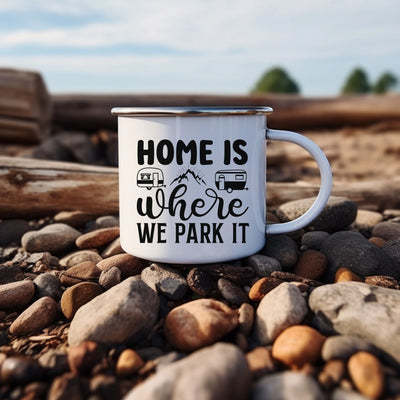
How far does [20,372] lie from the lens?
4.85ft

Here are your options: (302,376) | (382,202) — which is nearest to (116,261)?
(302,376)

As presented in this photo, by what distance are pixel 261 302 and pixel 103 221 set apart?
128cm

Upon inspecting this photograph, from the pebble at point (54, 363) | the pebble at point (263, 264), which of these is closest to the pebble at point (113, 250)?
the pebble at point (263, 264)

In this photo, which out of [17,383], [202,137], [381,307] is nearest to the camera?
[17,383]

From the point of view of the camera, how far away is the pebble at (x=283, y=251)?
2.10 metres

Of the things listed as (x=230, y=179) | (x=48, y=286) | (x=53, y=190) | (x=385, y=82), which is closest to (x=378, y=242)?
(x=230, y=179)

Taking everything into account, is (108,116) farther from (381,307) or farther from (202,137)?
(381,307)

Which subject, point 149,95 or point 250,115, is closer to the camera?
point 250,115

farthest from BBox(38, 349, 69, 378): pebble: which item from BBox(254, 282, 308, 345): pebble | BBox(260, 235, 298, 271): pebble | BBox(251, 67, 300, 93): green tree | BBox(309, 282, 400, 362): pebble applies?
BBox(251, 67, 300, 93): green tree

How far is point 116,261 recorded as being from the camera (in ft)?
6.84

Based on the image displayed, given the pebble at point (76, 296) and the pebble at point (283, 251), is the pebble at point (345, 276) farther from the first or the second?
the pebble at point (76, 296)

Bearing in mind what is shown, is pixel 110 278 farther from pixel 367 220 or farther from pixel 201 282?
pixel 367 220

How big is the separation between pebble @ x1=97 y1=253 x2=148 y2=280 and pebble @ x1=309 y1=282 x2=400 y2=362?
72cm

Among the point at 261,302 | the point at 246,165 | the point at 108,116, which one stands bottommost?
the point at 261,302
